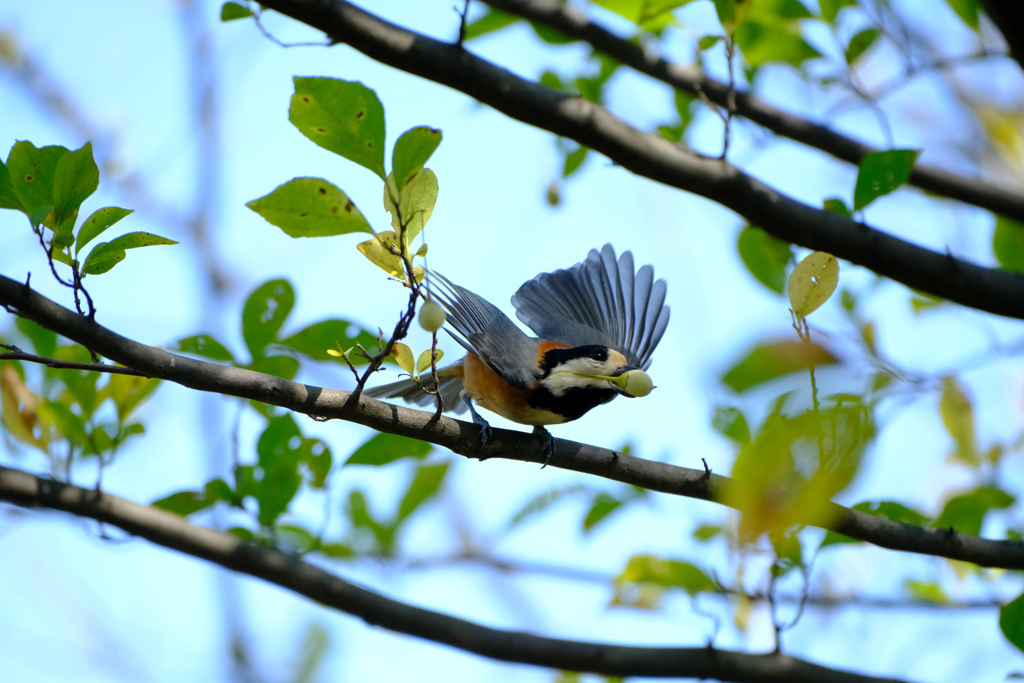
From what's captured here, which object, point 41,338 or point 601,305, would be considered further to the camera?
point 601,305

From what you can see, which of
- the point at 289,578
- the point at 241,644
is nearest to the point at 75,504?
the point at 289,578

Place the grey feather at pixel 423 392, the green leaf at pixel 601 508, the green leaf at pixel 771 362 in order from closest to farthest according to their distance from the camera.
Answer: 1. the green leaf at pixel 771 362
2. the green leaf at pixel 601 508
3. the grey feather at pixel 423 392

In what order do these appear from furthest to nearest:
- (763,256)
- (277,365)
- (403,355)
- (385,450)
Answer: (763,256) → (277,365) → (385,450) → (403,355)

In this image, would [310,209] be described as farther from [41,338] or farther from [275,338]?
[41,338]

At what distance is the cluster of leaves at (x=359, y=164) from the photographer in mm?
1727

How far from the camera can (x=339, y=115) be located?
1748 millimetres

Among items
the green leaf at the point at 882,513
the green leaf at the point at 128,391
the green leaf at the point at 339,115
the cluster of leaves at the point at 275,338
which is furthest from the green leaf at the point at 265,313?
the green leaf at the point at 882,513

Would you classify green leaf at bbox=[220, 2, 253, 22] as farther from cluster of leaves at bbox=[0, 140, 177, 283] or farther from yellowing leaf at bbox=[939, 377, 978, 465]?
yellowing leaf at bbox=[939, 377, 978, 465]

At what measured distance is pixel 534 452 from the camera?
252cm

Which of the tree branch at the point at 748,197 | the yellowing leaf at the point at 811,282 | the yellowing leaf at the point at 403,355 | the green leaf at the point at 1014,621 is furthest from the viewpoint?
the tree branch at the point at 748,197

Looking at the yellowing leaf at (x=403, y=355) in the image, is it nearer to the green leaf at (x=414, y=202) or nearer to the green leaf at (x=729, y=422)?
the green leaf at (x=414, y=202)

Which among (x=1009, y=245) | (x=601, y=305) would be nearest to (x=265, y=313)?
(x=601, y=305)

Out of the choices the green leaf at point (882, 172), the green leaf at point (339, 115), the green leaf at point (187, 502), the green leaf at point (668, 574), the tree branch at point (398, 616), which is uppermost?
the green leaf at point (882, 172)

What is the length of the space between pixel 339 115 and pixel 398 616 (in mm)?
1932
